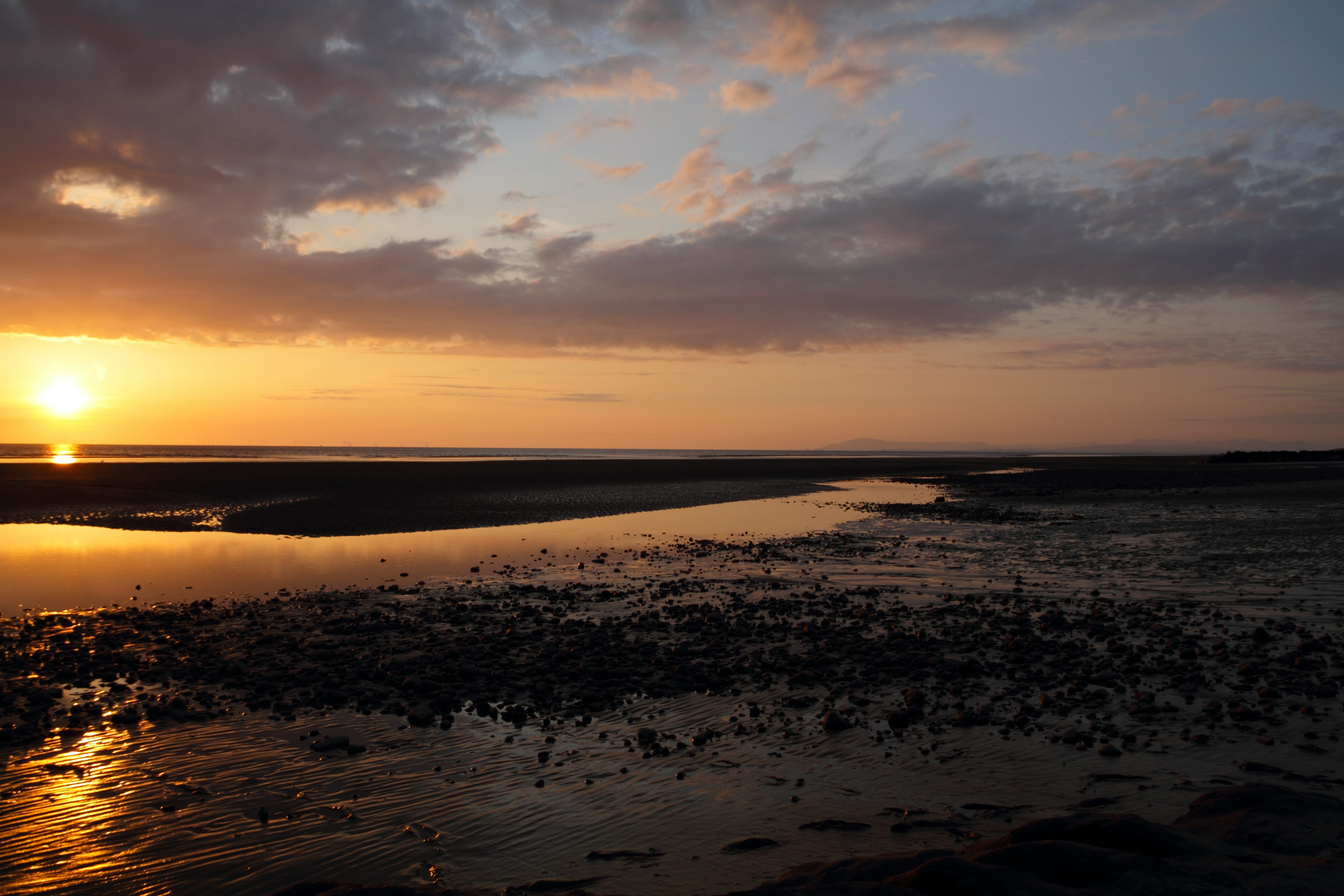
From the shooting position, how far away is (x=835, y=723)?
9.73 metres

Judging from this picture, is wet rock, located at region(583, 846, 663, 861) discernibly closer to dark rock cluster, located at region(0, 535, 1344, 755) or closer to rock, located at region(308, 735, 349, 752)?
dark rock cluster, located at region(0, 535, 1344, 755)

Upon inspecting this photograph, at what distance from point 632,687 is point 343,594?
10228 millimetres

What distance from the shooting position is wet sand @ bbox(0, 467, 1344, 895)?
272 inches

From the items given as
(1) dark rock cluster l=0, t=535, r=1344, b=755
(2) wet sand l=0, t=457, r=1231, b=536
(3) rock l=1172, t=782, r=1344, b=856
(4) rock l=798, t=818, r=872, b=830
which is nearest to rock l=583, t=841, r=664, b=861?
(4) rock l=798, t=818, r=872, b=830

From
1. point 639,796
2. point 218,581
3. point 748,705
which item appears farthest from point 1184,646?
point 218,581

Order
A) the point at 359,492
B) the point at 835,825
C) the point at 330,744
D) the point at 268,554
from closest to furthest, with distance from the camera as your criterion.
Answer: the point at 835,825 < the point at 330,744 < the point at 268,554 < the point at 359,492

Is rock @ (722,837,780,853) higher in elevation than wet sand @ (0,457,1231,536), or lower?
lower

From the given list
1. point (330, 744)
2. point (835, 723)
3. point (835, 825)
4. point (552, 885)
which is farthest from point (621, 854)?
point (330, 744)

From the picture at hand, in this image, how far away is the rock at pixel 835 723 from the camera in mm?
9719

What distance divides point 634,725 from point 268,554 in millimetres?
20044

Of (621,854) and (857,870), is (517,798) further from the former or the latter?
(857,870)

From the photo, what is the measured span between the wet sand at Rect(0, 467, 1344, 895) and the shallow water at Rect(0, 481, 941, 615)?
97.5 inches

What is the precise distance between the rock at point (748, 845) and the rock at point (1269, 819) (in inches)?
137

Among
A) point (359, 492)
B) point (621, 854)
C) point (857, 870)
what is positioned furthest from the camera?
point (359, 492)
